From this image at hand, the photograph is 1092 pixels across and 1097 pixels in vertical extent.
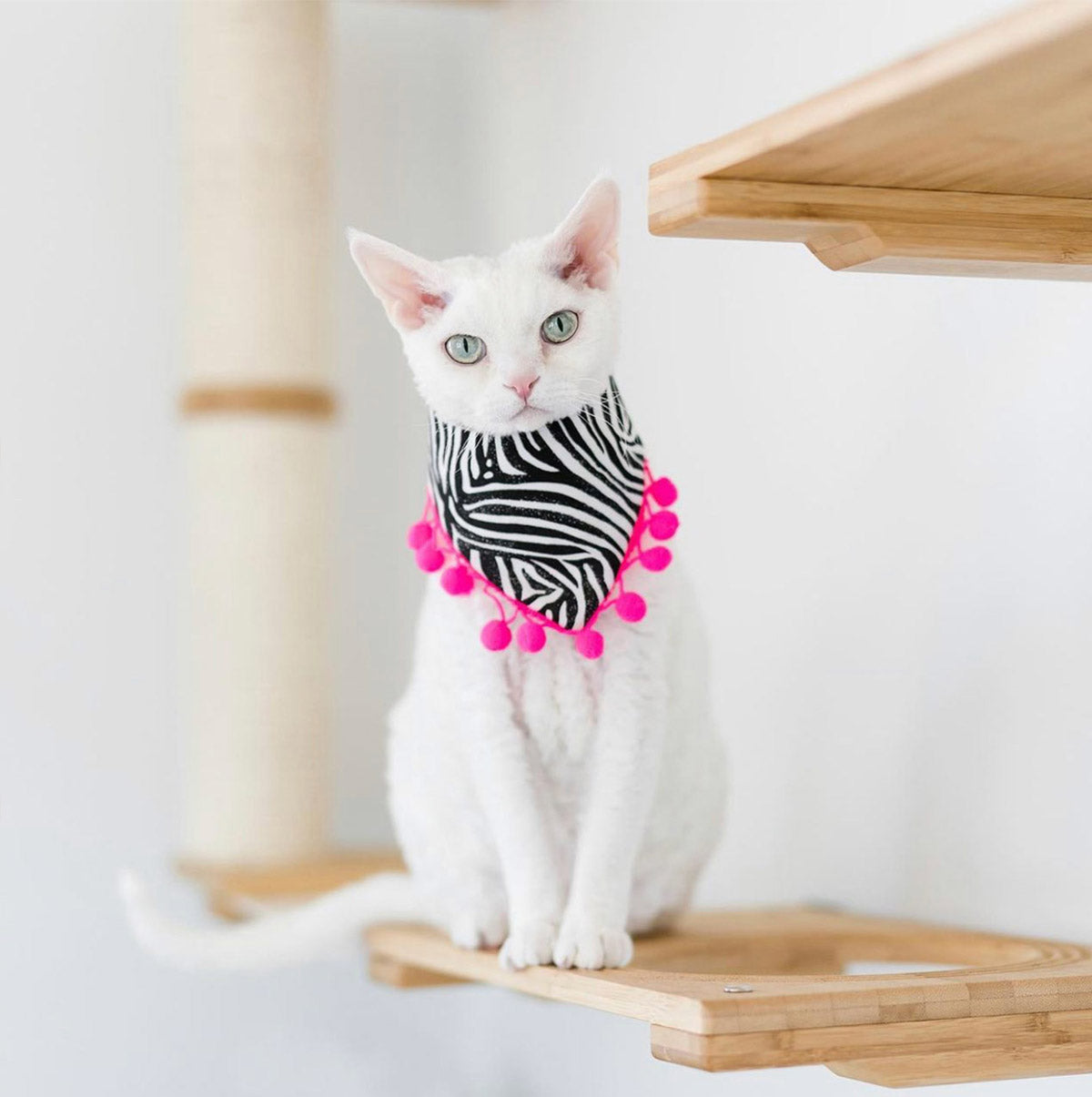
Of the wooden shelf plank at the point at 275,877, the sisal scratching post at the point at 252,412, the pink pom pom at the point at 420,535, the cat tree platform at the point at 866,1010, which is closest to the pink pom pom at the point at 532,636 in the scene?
the pink pom pom at the point at 420,535

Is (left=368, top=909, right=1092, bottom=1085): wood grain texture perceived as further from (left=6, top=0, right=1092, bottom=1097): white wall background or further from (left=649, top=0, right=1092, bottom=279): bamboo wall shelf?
(left=649, top=0, right=1092, bottom=279): bamboo wall shelf

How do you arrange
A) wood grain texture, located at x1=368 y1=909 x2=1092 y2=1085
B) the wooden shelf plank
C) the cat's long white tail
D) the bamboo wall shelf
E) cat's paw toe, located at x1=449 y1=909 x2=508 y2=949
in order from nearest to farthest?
the bamboo wall shelf → wood grain texture, located at x1=368 y1=909 x2=1092 y2=1085 → cat's paw toe, located at x1=449 y1=909 x2=508 y2=949 → the cat's long white tail → the wooden shelf plank

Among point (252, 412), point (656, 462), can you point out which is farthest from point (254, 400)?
point (656, 462)

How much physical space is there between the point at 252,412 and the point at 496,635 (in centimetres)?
86

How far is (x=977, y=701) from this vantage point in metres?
1.26

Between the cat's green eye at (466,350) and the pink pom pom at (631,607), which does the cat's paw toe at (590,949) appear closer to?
the pink pom pom at (631,607)

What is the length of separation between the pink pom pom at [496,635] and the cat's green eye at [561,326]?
0.64 ft

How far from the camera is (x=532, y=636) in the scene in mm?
1040

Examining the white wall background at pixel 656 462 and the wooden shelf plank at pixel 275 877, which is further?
the wooden shelf plank at pixel 275 877

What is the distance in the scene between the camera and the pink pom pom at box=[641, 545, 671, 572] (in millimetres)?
1061

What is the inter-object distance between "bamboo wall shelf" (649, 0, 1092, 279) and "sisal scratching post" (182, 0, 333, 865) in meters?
1.06

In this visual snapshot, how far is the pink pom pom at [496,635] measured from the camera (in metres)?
1.05

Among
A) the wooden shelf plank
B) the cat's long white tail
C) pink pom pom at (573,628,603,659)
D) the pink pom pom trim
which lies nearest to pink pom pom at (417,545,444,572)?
the pink pom pom trim

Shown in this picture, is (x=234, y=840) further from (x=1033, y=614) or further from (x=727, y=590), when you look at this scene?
(x=1033, y=614)
